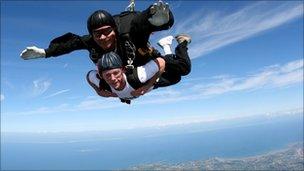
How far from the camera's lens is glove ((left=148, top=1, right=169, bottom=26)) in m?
3.14

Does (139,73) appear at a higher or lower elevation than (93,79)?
lower

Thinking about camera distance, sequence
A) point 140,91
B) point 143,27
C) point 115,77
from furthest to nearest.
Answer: point 140,91
point 115,77
point 143,27

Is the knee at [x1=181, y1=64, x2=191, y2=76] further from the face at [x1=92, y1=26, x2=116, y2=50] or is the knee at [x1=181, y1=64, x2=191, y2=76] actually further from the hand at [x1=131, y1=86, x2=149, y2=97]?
the face at [x1=92, y1=26, x2=116, y2=50]

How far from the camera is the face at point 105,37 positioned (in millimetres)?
3813

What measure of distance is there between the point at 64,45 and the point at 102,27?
1.14m

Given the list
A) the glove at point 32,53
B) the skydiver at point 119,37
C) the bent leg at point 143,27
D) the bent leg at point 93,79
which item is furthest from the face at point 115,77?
the glove at point 32,53

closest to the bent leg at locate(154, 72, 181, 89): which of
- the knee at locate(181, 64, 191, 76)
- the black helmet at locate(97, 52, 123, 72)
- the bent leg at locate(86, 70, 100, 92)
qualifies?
the knee at locate(181, 64, 191, 76)

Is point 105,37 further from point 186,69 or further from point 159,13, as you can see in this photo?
point 186,69

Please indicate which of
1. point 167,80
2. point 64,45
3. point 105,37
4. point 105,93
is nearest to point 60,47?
point 64,45

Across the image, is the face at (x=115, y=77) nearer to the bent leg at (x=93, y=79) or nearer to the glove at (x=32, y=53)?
the bent leg at (x=93, y=79)

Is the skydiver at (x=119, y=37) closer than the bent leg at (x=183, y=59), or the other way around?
the skydiver at (x=119, y=37)

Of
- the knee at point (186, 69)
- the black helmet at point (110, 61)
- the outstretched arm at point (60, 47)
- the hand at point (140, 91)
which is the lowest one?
the hand at point (140, 91)

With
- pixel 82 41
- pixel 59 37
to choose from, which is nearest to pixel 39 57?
pixel 59 37

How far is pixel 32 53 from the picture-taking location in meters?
4.54
